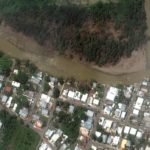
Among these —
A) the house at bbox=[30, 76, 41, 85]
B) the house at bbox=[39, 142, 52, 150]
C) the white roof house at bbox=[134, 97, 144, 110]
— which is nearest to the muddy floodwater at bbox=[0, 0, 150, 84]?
the house at bbox=[30, 76, 41, 85]

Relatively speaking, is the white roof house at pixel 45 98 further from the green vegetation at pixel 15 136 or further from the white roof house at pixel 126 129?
the white roof house at pixel 126 129

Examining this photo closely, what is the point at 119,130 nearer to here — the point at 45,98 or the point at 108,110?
the point at 108,110

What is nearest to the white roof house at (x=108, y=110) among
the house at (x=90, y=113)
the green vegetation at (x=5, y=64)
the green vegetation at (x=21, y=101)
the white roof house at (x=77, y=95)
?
the house at (x=90, y=113)

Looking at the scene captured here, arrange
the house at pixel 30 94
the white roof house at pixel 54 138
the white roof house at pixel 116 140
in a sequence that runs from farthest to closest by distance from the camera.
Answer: the house at pixel 30 94
the white roof house at pixel 54 138
the white roof house at pixel 116 140

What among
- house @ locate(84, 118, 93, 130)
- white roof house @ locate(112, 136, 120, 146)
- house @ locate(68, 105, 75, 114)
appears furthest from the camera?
house @ locate(68, 105, 75, 114)

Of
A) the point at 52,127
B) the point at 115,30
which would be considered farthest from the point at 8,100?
the point at 115,30

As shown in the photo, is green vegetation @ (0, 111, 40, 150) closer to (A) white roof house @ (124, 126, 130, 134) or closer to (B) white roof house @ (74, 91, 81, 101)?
(B) white roof house @ (74, 91, 81, 101)

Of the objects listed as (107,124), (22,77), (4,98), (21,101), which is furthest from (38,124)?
(107,124)
